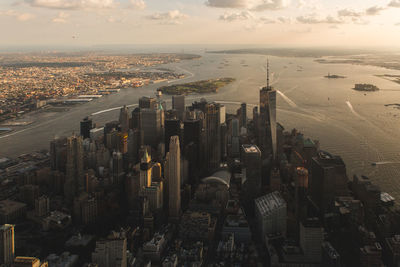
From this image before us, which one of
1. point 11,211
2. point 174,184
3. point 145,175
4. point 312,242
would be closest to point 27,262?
point 11,211

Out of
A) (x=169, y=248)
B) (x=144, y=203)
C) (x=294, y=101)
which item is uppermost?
(x=294, y=101)

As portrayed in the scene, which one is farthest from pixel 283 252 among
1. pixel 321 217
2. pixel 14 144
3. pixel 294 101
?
pixel 294 101

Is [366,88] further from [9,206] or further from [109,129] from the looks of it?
[9,206]

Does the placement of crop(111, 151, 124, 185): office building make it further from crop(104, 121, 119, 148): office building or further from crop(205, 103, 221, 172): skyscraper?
crop(104, 121, 119, 148): office building

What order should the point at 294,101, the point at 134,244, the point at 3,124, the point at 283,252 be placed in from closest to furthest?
the point at 283,252 → the point at 134,244 → the point at 3,124 → the point at 294,101

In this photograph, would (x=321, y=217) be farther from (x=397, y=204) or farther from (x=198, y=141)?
(x=198, y=141)

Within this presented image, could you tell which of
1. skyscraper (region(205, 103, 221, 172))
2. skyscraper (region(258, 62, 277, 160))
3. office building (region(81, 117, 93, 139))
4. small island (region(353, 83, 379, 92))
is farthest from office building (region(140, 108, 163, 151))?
small island (region(353, 83, 379, 92))
